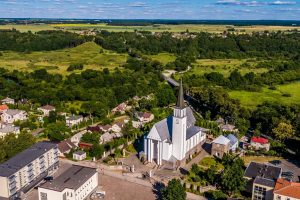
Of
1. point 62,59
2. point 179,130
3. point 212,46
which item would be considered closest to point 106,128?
point 179,130

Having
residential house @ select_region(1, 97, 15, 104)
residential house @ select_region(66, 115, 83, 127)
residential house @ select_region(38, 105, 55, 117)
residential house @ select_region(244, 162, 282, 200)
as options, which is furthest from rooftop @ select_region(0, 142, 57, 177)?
residential house @ select_region(1, 97, 15, 104)

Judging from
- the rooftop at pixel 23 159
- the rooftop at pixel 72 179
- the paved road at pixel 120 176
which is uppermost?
the rooftop at pixel 23 159

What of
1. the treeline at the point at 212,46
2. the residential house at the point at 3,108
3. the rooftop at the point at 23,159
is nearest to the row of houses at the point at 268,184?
the rooftop at the point at 23,159

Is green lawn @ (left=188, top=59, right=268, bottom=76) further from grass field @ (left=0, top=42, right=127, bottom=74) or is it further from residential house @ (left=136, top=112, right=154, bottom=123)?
residential house @ (left=136, top=112, right=154, bottom=123)

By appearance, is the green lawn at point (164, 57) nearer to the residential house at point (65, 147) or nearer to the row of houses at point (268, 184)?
the residential house at point (65, 147)

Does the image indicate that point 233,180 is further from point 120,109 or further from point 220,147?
point 120,109
